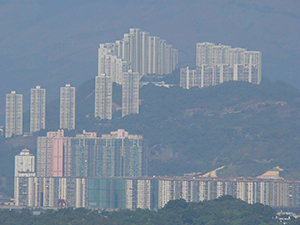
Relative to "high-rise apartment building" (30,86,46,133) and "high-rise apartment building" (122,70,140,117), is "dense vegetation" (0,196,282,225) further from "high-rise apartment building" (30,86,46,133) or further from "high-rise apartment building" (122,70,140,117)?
"high-rise apartment building" (30,86,46,133)

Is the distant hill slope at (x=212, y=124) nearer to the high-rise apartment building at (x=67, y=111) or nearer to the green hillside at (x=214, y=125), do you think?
the green hillside at (x=214, y=125)

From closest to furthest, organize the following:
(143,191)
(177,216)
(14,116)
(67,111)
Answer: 1. (177,216)
2. (143,191)
3. (67,111)
4. (14,116)

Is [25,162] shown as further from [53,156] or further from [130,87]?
[130,87]

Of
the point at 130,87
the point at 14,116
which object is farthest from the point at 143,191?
the point at 14,116

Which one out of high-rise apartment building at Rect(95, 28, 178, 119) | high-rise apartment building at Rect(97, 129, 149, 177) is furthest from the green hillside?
high-rise apartment building at Rect(97, 129, 149, 177)

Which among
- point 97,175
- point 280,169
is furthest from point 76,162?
point 280,169

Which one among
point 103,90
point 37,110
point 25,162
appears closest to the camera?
point 25,162

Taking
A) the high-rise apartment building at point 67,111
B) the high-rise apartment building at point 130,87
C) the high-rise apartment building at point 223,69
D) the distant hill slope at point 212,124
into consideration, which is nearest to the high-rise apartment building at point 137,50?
the distant hill slope at point 212,124
